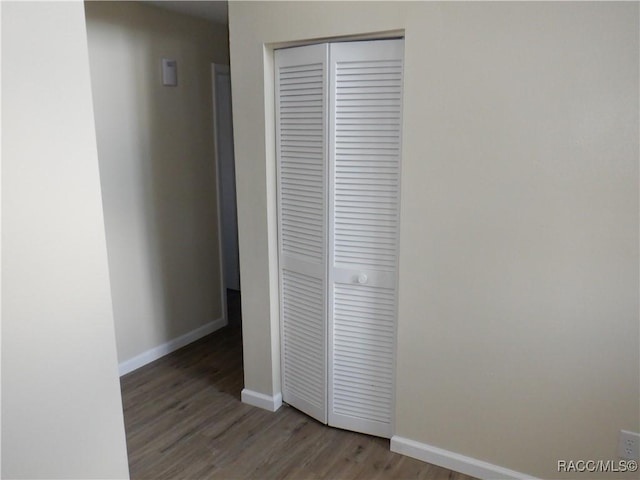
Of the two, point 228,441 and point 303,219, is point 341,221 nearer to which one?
point 303,219

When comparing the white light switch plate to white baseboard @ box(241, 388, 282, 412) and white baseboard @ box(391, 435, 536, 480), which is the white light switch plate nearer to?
white baseboard @ box(241, 388, 282, 412)

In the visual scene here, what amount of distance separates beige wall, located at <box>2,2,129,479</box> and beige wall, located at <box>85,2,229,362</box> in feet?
6.08

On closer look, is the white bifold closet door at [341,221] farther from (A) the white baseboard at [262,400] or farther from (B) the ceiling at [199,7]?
(B) the ceiling at [199,7]

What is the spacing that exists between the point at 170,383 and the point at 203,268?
93 cm

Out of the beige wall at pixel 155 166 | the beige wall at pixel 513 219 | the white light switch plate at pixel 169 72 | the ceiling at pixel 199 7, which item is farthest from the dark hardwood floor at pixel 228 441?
the ceiling at pixel 199 7

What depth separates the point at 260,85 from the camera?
2.47m

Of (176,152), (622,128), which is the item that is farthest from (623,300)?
(176,152)

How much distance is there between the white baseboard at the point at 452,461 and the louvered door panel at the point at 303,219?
44cm

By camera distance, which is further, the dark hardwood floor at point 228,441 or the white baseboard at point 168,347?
the white baseboard at point 168,347

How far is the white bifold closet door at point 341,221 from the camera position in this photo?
2.27 meters

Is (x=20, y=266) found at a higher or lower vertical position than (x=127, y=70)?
lower

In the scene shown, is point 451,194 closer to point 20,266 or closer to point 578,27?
point 578,27

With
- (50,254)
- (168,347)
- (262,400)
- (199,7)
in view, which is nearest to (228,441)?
(262,400)

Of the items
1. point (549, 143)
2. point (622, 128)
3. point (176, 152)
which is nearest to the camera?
point (622, 128)
